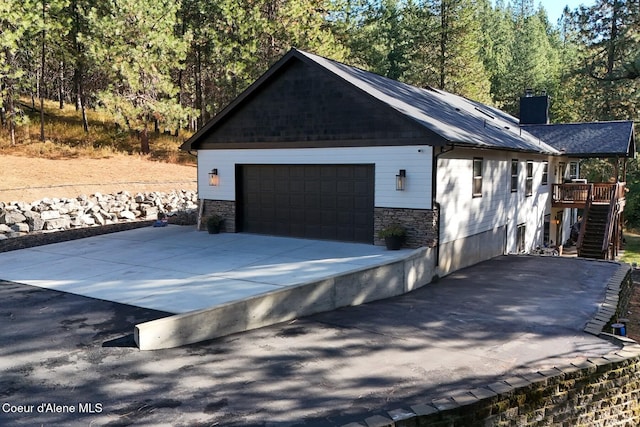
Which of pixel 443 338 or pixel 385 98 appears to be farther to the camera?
pixel 385 98

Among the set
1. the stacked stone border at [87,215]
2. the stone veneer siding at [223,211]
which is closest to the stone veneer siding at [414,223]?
the stone veneer siding at [223,211]

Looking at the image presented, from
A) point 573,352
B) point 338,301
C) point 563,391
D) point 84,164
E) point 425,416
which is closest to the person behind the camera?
point 425,416

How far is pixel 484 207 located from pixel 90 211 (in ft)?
47.5

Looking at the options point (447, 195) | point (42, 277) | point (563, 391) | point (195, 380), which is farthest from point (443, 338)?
point (42, 277)

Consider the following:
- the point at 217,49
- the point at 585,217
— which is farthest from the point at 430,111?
the point at 217,49

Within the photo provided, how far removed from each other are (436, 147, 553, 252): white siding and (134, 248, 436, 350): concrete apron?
5.36 feet

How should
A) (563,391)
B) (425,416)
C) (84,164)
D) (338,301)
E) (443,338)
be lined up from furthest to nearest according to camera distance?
(84,164), (338,301), (443,338), (563,391), (425,416)

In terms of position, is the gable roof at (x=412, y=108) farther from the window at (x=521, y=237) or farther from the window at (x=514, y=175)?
the window at (x=521, y=237)

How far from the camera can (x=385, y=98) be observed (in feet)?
44.8

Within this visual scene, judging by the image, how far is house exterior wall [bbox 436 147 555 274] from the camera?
13383 mm

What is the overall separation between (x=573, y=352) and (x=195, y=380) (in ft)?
18.5

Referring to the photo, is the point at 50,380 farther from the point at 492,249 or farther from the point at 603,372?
the point at 492,249

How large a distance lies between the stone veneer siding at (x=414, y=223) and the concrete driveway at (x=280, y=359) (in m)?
2.21

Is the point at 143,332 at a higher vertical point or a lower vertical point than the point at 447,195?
lower
